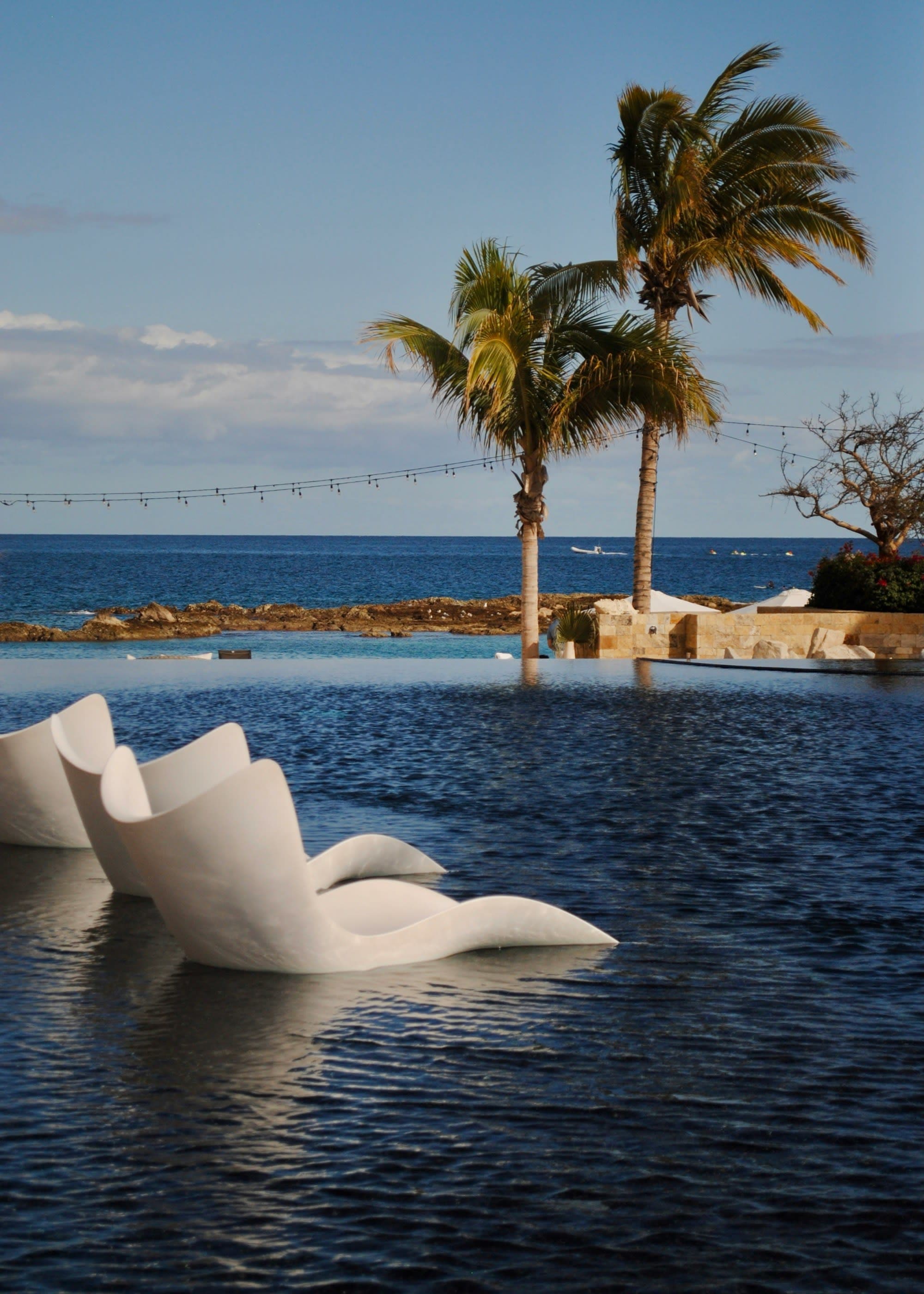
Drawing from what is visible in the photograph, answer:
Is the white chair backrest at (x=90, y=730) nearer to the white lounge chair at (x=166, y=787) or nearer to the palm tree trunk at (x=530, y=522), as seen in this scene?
the white lounge chair at (x=166, y=787)

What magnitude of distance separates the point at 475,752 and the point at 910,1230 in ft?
27.7

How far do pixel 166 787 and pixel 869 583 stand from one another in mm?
20213

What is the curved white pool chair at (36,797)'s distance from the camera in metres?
7.49

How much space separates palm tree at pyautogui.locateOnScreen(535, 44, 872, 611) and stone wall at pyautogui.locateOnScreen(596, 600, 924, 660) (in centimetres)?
95

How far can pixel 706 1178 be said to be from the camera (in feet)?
11.5

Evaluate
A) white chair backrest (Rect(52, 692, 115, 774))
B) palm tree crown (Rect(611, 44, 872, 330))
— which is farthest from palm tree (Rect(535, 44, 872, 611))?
white chair backrest (Rect(52, 692, 115, 774))

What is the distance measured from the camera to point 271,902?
16.6 ft

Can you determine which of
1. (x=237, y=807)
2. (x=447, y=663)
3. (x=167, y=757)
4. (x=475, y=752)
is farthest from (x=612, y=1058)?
(x=447, y=663)

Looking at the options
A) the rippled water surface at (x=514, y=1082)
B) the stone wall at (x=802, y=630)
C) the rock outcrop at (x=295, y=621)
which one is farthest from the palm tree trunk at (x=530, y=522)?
the rippled water surface at (x=514, y=1082)

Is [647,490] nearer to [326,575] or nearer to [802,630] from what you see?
[802,630]

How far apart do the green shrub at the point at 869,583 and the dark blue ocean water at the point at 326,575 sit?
31.3 meters

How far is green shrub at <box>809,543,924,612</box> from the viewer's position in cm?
2406

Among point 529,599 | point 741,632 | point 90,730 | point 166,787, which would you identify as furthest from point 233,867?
point 741,632

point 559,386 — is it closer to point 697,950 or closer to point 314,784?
point 314,784
